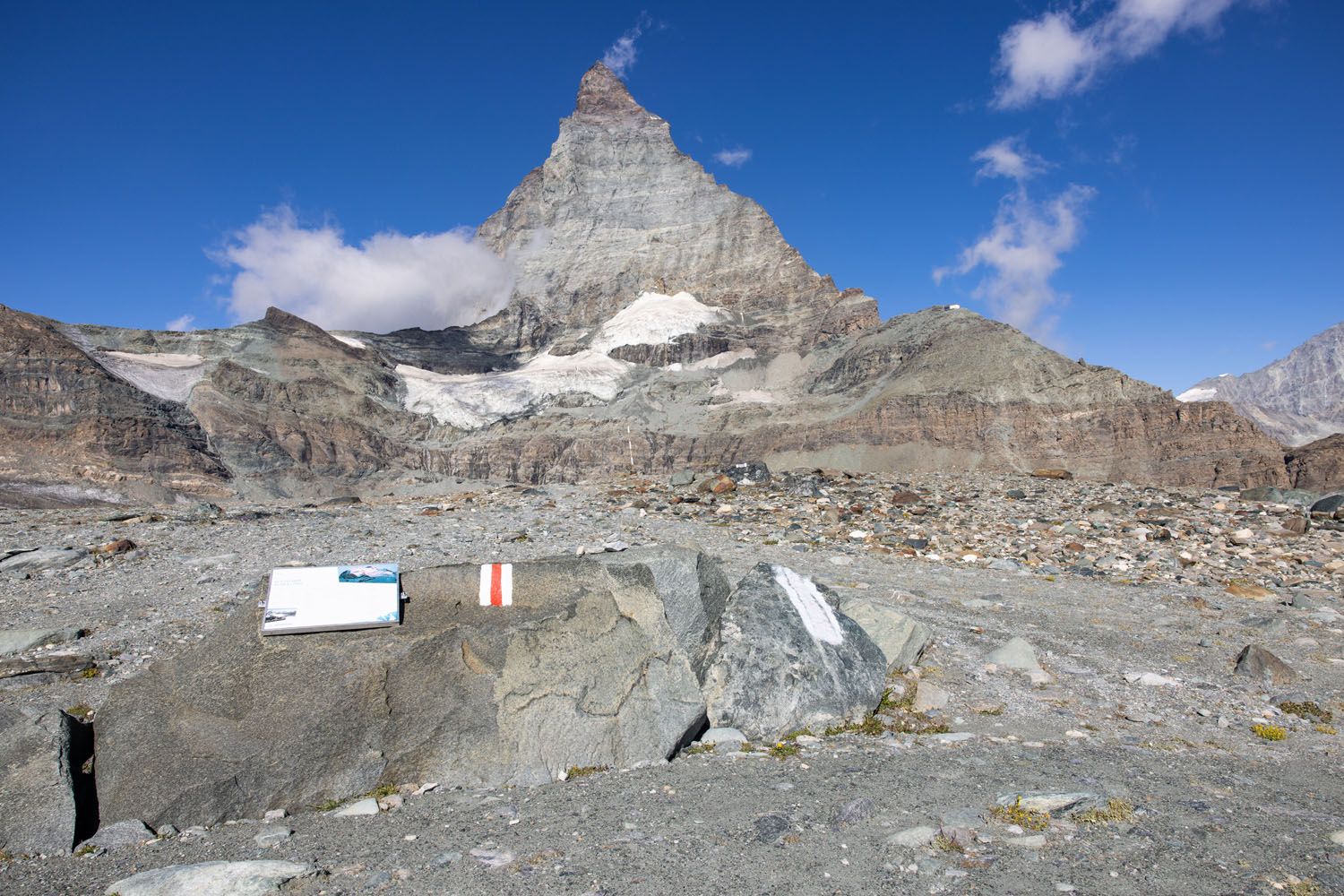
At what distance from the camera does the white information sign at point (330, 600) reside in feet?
18.6

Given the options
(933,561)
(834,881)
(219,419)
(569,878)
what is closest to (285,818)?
(569,878)

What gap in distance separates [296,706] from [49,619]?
5.99 meters

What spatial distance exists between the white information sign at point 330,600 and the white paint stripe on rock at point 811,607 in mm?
3578

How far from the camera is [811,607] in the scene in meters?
7.46

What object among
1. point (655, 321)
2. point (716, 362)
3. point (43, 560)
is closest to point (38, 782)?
point (43, 560)

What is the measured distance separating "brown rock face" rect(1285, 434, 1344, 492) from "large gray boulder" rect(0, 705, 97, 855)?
54.0 m

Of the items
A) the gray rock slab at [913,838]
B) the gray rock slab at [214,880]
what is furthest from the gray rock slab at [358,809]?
the gray rock slab at [913,838]

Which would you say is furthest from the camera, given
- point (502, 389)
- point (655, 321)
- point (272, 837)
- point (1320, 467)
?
point (655, 321)

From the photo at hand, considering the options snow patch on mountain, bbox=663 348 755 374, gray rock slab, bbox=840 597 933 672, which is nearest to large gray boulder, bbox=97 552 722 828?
gray rock slab, bbox=840 597 933 672

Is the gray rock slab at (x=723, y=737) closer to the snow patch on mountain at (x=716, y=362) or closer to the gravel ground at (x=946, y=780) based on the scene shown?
the gravel ground at (x=946, y=780)

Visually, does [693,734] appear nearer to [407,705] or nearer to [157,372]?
[407,705]

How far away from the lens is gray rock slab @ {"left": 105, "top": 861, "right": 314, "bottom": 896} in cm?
384

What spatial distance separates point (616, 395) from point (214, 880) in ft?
342

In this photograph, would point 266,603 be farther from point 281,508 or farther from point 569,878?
point 281,508
